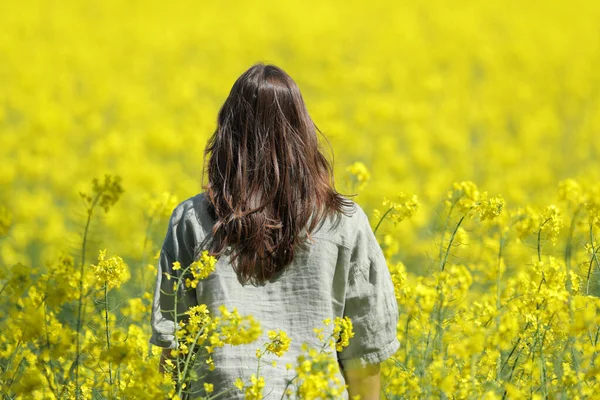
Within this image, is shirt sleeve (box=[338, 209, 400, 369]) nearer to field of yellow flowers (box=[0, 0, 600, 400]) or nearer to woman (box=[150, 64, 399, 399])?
woman (box=[150, 64, 399, 399])

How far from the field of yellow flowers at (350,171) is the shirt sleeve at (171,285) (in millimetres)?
98

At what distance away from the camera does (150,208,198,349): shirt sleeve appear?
215 cm

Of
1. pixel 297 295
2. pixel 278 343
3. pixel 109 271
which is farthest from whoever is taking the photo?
pixel 109 271

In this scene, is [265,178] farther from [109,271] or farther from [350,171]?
[350,171]

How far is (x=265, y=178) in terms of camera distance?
2.13m

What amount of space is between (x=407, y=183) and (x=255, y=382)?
194 inches

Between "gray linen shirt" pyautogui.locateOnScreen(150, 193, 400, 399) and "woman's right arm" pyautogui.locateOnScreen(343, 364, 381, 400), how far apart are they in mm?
29

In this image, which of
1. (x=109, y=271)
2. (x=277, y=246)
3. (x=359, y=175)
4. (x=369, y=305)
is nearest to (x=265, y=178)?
(x=277, y=246)

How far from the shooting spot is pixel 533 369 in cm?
230

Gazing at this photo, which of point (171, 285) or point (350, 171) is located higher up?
point (350, 171)

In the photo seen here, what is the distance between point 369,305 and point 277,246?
0.27 m

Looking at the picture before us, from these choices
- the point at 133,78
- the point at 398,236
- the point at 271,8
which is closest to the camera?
the point at 398,236

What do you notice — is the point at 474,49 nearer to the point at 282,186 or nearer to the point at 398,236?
the point at 398,236

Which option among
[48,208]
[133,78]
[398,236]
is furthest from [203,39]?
[398,236]
